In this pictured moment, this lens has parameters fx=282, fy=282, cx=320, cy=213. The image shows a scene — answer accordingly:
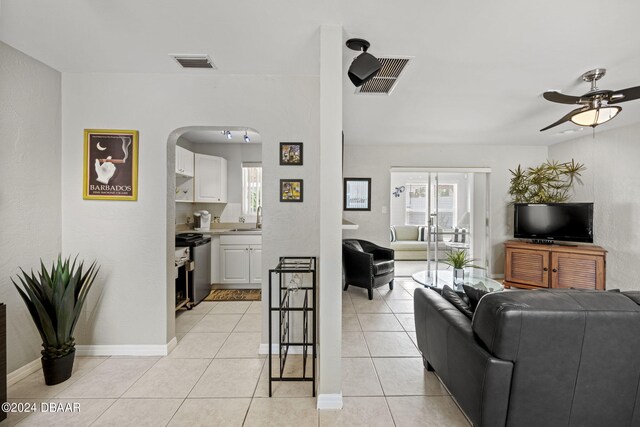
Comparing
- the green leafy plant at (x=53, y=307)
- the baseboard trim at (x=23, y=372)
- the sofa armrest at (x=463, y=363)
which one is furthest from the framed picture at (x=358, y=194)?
the baseboard trim at (x=23, y=372)

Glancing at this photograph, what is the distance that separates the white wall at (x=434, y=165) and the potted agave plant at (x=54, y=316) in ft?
12.8

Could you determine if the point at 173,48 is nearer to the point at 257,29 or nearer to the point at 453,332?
the point at 257,29

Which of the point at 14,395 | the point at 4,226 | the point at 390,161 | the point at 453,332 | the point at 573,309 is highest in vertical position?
the point at 390,161

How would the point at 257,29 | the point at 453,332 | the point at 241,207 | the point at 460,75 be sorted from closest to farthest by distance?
the point at 453,332 < the point at 257,29 < the point at 460,75 < the point at 241,207

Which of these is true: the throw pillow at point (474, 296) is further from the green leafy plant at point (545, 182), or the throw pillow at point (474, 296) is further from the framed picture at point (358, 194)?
the green leafy plant at point (545, 182)

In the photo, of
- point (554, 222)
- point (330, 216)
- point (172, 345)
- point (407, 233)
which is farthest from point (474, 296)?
point (407, 233)

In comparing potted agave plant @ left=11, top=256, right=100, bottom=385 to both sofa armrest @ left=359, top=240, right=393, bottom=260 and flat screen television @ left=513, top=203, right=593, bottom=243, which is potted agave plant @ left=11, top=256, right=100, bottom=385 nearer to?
sofa armrest @ left=359, top=240, right=393, bottom=260

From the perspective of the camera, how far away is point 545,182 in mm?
4785

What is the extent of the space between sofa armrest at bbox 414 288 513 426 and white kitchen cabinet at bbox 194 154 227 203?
3550 mm

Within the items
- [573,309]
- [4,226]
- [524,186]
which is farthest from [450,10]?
[524,186]

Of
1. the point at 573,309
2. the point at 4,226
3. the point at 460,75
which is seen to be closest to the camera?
the point at 573,309

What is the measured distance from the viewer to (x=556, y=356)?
130cm

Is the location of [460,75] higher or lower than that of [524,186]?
higher

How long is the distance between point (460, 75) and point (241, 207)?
370 cm
